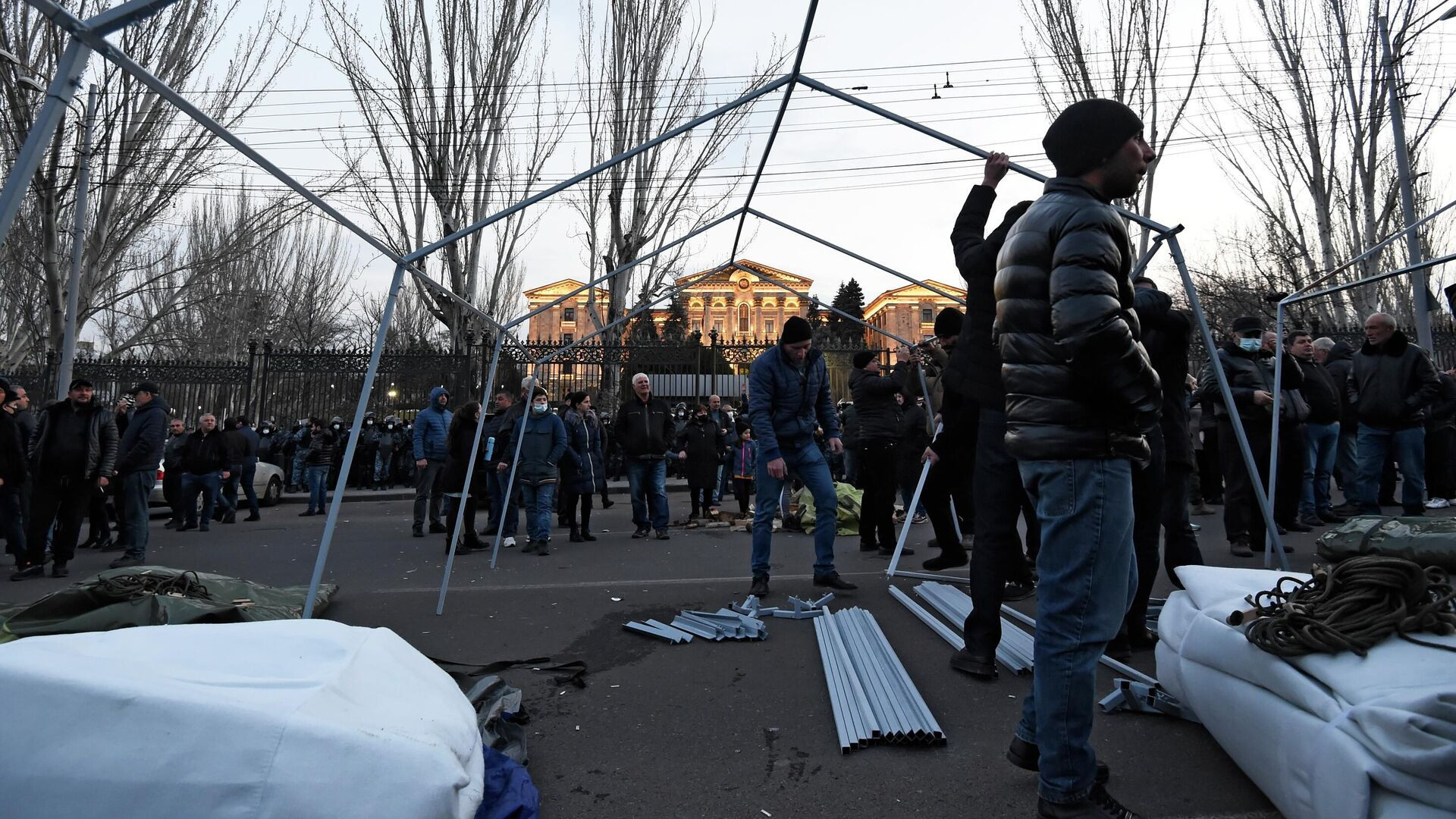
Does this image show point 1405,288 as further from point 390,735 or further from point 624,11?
point 390,735

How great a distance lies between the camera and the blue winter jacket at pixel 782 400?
Answer: 5684 mm

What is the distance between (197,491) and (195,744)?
1137 cm

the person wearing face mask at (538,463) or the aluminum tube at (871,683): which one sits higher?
the person wearing face mask at (538,463)

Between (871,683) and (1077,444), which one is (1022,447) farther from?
(871,683)

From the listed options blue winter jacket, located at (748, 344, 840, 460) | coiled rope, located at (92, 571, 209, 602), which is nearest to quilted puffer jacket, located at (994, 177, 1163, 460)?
blue winter jacket, located at (748, 344, 840, 460)

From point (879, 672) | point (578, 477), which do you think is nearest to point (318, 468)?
point (578, 477)

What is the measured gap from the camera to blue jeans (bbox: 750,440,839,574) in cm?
557

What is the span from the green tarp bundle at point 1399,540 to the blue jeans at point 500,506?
6.43 metres

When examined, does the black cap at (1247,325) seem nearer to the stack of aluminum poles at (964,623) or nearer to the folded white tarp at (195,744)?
the stack of aluminum poles at (964,623)

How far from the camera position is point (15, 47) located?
13.4 m

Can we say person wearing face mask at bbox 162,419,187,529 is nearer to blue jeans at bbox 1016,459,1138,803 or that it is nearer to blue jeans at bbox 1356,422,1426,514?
blue jeans at bbox 1016,459,1138,803

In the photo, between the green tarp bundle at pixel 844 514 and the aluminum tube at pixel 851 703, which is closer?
the aluminum tube at pixel 851 703

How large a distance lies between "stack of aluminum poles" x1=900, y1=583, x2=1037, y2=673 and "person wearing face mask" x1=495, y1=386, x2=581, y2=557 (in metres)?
4.39

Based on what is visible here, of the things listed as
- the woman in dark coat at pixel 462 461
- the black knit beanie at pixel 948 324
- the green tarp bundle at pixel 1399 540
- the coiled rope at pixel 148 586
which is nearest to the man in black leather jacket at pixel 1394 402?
the green tarp bundle at pixel 1399 540
